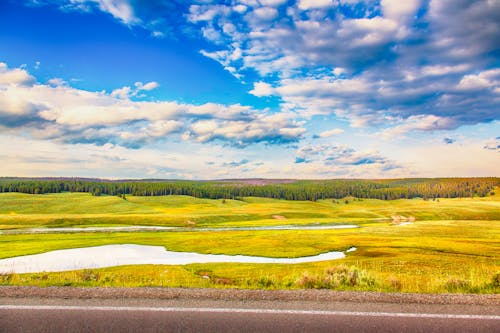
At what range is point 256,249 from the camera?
55438 millimetres

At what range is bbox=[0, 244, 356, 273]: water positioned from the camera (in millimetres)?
43844

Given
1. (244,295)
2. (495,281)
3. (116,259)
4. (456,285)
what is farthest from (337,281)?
(116,259)

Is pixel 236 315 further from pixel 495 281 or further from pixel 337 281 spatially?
pixel 495 281

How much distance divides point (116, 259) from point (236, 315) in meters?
42.9

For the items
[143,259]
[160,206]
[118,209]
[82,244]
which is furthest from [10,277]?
[160,206]

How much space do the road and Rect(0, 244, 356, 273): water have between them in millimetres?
33102

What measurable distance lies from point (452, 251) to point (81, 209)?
143 m

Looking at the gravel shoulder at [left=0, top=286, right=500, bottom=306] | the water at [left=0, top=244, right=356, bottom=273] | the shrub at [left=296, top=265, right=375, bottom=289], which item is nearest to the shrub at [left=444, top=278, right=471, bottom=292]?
the gravel shoulder at [left=0, top=286, right=500, bottom=306]

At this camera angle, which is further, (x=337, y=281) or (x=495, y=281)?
(x=337, y=281)

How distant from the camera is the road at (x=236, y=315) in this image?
377 inches

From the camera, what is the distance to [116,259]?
161 ft

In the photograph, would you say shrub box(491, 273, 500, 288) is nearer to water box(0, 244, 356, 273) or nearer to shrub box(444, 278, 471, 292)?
shrub box(444, 278, 471, 292)

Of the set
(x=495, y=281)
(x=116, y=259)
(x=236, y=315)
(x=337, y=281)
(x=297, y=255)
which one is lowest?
(x=116, y=259)

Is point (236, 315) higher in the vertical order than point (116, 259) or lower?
higher
